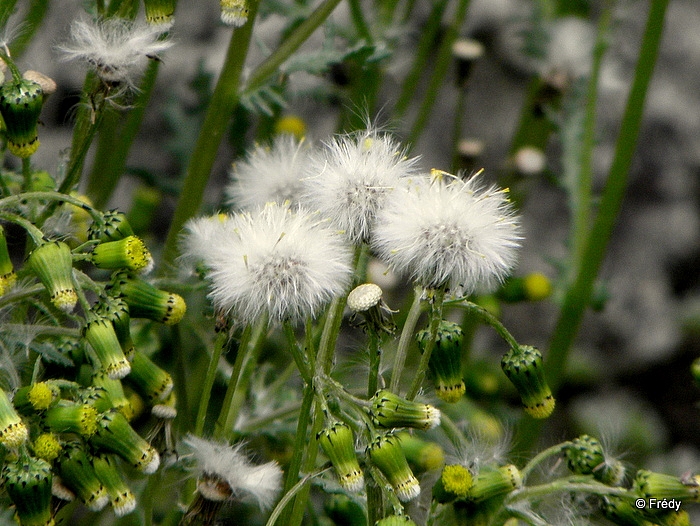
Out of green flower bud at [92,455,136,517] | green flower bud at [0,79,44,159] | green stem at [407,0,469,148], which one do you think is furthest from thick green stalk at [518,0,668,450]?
green flower bud at [0,79,44,159]

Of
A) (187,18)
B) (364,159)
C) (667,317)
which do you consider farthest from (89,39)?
(667,317)

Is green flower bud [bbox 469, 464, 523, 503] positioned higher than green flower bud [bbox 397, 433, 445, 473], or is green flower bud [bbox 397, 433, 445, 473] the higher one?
green flower bud [bbox 469, 464, 523, 503]

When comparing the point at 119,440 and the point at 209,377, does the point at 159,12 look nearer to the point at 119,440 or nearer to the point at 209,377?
the point at 209,377

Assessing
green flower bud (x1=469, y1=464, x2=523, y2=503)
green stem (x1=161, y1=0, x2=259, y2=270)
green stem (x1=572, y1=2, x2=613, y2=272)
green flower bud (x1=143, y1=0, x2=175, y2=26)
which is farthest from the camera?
green stem (x1=572, y1=2, x2=613, y2=272)

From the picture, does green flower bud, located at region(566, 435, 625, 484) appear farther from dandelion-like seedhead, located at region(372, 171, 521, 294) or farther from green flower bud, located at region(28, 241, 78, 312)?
green flower bud, located at region(28, 241, 78, 312)

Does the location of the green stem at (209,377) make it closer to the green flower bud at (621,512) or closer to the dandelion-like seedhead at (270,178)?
the dandelion-like seedhead at (270,178)

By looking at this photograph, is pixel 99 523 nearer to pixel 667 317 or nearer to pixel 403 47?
pixel 403 47
